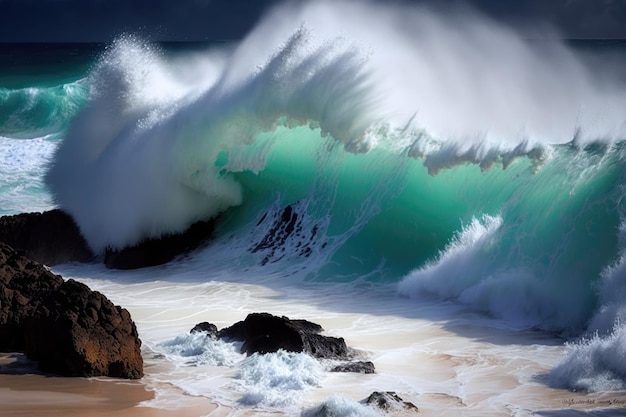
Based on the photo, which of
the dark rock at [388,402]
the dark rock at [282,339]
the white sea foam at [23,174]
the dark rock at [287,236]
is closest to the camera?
the dark rock at [388,402]

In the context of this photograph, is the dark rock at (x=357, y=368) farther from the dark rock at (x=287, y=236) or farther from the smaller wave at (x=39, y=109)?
the smaller wave at (x=39, y=109)

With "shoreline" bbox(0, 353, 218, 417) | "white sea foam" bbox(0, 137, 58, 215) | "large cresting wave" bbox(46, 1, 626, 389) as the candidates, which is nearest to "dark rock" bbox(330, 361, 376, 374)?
"shoreline" bbox(0, 353, 218, 417)

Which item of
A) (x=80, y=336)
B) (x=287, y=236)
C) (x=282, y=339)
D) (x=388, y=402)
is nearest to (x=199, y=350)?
(x=282, y=339)

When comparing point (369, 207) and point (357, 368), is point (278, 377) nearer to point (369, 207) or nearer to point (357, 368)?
point (357, 368)

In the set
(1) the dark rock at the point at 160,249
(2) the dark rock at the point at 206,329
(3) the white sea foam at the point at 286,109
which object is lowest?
(2) the dark rock at the point at 206,329

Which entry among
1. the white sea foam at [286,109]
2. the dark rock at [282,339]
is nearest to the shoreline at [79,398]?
the dark rock at [282,339]

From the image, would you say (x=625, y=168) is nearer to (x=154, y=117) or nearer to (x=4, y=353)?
(x=4, y=353)
